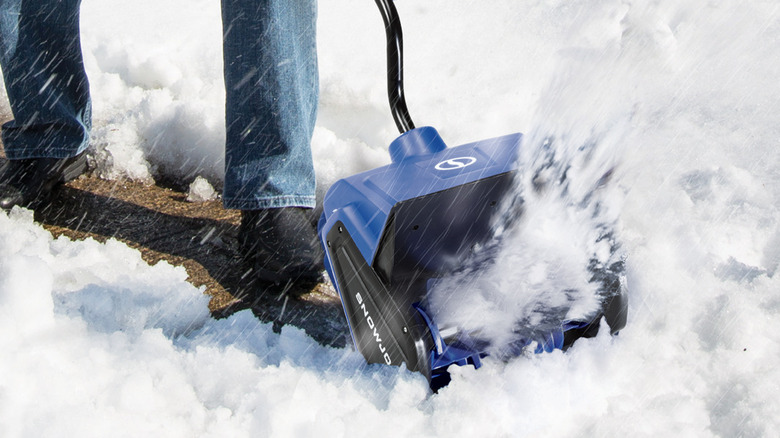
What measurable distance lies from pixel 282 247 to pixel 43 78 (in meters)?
1.02

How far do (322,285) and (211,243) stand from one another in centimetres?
38

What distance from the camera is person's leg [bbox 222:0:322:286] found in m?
1.38

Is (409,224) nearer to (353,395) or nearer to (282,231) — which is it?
(353,395)

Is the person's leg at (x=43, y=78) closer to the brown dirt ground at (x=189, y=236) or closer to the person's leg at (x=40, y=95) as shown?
the person's leg at (x=40, y=95)

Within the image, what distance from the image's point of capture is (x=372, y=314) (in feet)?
3.48

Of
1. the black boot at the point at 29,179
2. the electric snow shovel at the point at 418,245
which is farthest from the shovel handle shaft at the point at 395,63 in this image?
the black boot at the point at 29,179

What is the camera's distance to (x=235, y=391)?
0.99m

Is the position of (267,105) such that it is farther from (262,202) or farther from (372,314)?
(372,314)

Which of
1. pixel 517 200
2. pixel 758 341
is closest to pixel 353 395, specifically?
pixel 517 200

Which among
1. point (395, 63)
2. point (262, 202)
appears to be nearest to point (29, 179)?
point (262, 202)

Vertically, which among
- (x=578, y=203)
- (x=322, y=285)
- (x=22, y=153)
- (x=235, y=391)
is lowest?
(x=322, y=285)

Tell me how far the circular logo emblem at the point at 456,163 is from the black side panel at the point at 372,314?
21cm

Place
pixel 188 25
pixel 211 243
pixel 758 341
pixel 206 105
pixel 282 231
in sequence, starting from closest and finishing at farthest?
pixel 758 341, pixel 282 231, pixel 211 243, pixel 206 105, pixel 188 25

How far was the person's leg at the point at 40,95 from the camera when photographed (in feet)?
5.86
